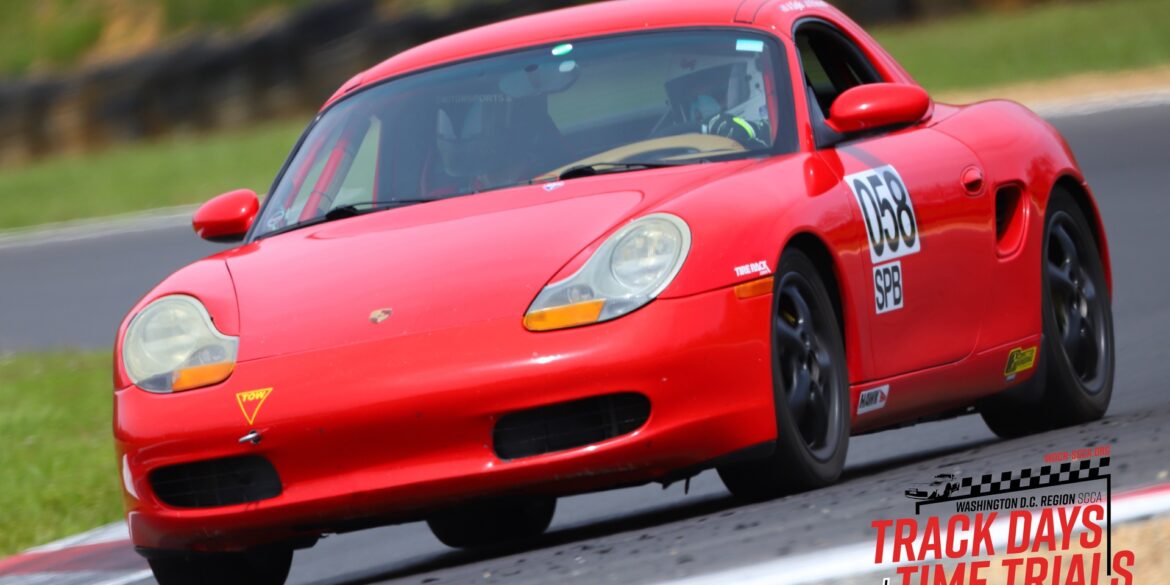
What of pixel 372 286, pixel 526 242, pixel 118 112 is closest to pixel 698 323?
pixel 526 242

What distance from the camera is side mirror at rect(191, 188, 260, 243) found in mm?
6297

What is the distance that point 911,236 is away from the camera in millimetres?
5891

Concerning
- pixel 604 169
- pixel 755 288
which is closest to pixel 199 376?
pixel 604 169

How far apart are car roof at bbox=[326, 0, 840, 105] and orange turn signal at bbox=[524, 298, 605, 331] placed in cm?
150

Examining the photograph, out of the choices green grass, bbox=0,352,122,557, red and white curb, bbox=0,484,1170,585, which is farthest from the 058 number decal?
green grass, bbox=0,352,122,557

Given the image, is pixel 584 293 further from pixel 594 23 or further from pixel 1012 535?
pixel 594 23

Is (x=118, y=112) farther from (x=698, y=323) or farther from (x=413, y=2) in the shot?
(x=698, y=323)

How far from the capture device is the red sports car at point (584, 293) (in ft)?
16.0

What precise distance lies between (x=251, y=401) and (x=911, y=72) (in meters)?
17.4

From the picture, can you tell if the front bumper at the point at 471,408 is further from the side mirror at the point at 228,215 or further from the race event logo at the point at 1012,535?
the side mirror at the point at 228,215

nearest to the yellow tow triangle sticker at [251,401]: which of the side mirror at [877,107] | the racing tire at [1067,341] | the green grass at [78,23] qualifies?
the side mirror at [877,107]

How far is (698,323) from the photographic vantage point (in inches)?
192

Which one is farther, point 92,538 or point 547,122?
point 92,538

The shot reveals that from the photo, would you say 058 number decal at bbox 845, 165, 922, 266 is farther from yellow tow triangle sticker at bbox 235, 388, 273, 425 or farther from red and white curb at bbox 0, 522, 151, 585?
red and white curb at bbox 0, 522, 151, 585
